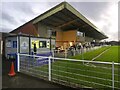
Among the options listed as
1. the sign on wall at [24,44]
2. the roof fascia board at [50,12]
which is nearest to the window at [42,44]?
the sign on wall at [24,44]

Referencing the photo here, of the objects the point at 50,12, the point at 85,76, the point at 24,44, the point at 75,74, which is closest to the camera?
the point at 85,76

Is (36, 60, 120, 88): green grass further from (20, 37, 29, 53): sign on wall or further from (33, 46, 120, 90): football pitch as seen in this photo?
(20, 37, 29, 53): sign on wall

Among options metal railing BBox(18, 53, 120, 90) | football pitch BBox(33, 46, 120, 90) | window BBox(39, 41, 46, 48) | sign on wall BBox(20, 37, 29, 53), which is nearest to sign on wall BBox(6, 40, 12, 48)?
sign on wall BBox(20, 37, 29, 53)

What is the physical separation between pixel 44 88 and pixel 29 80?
1120 mm

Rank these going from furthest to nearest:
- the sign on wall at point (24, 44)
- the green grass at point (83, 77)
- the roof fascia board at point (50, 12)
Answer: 1. the roof fascia board at point (50, 12)
2. the sign on wall at point (24, 44)
3. the green grass at point (83, 77)

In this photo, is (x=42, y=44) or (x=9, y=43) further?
(x=42, y=44)

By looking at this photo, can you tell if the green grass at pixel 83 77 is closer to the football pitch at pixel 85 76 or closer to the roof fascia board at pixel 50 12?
the football pitch at pixel 85 76

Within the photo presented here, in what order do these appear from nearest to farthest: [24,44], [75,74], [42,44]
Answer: [75,74], [24,44], [42,44]

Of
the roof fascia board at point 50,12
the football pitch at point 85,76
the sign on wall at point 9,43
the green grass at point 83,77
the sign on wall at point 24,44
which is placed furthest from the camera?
the roof fascia board at point 50,12

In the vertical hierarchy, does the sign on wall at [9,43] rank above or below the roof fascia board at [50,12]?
below

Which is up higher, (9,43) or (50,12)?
(50,12)

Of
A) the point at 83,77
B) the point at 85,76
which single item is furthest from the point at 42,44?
the point at 85,76

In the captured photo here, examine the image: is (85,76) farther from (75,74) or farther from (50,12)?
(50,12)

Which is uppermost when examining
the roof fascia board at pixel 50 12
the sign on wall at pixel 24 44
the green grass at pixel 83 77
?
the roof fascia board at pixel 50 12
